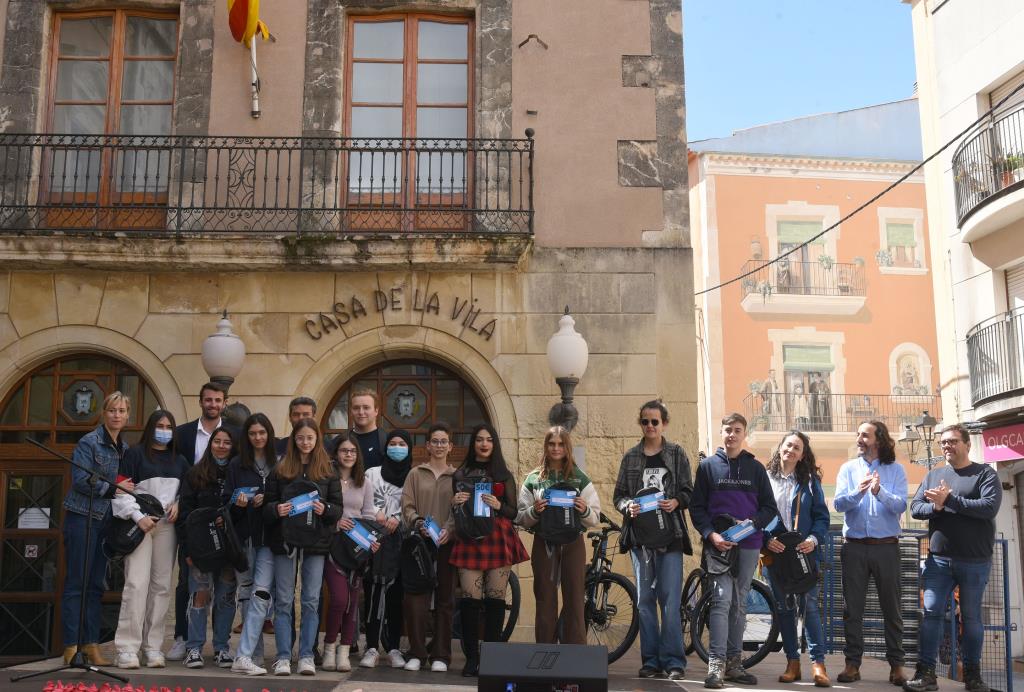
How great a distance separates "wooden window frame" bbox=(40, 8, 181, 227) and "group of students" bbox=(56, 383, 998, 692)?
11.8 ft

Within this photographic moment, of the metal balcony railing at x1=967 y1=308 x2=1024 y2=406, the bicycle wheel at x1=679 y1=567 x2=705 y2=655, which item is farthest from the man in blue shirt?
the metal balcony railing at x1=967 y1=308 x2=1024 y2=406

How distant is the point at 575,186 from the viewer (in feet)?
34.3

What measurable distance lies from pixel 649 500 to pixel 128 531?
11.4ft

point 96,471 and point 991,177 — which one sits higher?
point 991,177

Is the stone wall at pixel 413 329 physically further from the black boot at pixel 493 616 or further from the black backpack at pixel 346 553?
the black backpack at pixel 346 553

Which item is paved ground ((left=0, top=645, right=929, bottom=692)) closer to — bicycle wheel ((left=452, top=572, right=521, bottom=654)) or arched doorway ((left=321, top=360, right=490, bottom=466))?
bicycle wheel ((left=452, top=572, right=521, bottom=654))

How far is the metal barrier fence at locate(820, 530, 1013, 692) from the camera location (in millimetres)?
8172

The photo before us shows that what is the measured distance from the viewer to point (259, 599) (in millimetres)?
7188

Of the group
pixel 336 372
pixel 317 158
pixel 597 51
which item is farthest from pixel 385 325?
pixel 597 51

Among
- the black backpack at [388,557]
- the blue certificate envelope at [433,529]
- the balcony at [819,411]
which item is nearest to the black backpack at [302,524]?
the black backpack at [388,557]

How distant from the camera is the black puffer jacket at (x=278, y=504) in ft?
23.4

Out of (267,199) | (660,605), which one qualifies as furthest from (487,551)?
(267,199)

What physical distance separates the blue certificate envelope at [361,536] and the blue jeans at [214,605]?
2.88 ft

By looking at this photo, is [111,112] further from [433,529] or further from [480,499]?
[480,499]
